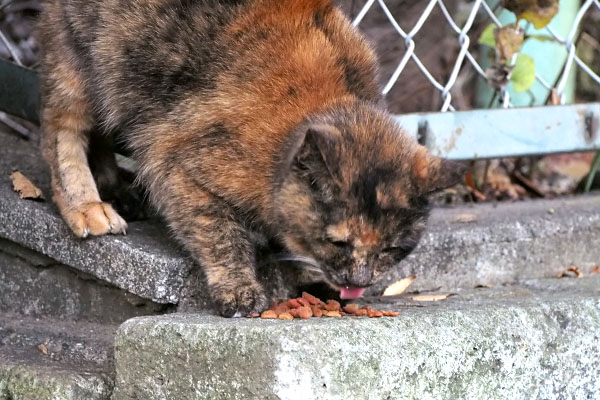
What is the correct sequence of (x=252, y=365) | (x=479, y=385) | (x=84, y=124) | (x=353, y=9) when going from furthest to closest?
1. (x=353, y=9)
2. (x=84, y=124)
3. (x=479, y=385)
4. (x=252, y=365)

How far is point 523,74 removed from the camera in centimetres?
366

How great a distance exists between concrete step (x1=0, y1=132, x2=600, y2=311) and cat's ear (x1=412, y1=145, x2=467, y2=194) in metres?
0.55

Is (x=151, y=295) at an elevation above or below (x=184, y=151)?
below

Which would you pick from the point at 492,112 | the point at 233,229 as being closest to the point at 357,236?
the point at 233,229

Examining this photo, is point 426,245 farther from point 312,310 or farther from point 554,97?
point 554,97

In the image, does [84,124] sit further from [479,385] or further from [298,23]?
[479,385]

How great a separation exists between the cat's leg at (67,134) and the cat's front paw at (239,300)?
599mm

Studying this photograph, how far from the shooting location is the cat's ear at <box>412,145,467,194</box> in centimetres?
268

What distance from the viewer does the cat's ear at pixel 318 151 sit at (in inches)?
99.9

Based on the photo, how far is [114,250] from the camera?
2871 millimetres

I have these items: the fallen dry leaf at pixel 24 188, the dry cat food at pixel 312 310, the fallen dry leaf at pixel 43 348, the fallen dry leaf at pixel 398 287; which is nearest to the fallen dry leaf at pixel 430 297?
the fallen dry leaf at pixel 398 287

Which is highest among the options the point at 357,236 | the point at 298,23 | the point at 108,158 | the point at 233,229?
the point at 298,23

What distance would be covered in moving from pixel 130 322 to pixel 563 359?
3.90 feet

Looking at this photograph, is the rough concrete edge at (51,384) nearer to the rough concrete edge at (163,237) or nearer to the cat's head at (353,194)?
the rough concrete edge at (163,237)
